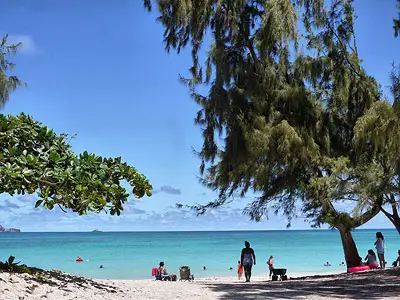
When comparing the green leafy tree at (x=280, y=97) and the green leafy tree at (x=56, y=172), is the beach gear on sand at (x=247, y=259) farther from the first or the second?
the green leafy tree at (x=56, y=172)

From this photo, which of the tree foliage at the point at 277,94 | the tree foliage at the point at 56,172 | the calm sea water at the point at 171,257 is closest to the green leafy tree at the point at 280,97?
the tree foliage at the point at 277,94

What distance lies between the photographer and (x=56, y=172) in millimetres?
6344

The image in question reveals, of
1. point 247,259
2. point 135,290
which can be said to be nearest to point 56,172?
point 135,290

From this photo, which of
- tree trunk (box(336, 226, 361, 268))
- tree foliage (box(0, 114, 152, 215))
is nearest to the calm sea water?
tree trunk (box(336, 226, 361, 268))

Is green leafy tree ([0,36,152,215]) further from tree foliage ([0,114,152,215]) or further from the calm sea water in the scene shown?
the calm sea water

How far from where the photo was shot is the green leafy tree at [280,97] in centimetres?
1209

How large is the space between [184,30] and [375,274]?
7.84 meters

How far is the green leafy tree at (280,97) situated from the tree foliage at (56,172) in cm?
554

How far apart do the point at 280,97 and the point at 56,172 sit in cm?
790

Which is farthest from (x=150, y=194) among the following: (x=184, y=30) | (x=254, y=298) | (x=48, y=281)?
(x=184, y=30)

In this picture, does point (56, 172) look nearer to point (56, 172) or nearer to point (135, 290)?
point (56, 172)

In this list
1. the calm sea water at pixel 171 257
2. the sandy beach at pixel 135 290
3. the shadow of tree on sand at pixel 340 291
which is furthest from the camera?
the calm sea water at pixel 171 257

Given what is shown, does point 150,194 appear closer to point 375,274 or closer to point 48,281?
point 48,281

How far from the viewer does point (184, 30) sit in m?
12.9
